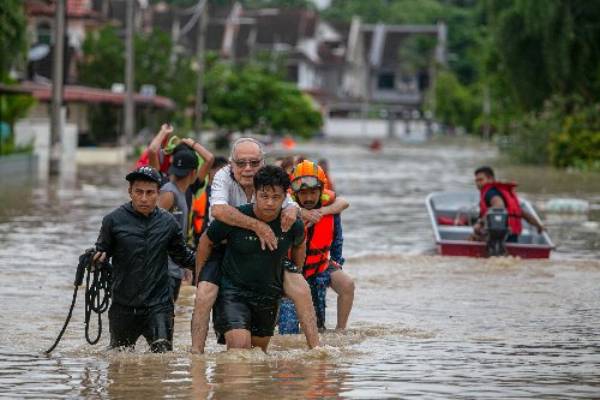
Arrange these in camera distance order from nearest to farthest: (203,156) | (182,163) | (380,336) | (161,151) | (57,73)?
1. (380,336)
2. (182,163)
3. (203,156)
4. (161,151)
5. (57,73)

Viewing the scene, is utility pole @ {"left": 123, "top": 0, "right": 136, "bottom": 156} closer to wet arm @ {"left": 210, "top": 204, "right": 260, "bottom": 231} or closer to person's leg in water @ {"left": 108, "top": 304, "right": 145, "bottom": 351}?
person's leg in water @ {"left": 108, "top": 304, "right": 145, "bottom": 351}

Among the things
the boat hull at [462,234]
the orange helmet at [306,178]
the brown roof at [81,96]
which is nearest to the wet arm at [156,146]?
the orange helmet at [306,178]

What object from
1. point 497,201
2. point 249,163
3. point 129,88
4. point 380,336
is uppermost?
point 249,163

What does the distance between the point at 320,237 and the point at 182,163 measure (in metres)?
1.92

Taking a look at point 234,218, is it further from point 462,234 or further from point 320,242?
point 462,234

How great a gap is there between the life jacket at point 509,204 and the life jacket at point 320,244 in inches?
317

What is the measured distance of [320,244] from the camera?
41.9ft

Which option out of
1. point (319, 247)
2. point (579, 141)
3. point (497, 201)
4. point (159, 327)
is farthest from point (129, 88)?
point (159, 327)

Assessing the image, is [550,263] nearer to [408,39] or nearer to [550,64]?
[550,64]

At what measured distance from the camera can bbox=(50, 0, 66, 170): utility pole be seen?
4251 centimetres

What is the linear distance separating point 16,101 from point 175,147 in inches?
1283

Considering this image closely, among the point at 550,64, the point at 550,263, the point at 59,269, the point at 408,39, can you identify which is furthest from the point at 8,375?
the point at 408,39

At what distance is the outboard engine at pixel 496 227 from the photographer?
2036 cm

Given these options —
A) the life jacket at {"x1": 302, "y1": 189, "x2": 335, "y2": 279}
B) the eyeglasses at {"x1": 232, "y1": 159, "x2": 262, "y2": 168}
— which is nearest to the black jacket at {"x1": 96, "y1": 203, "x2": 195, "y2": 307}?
the eyeglasses at {"x1": 232, "y1": 159, "x2": 262, "y2": 168}
